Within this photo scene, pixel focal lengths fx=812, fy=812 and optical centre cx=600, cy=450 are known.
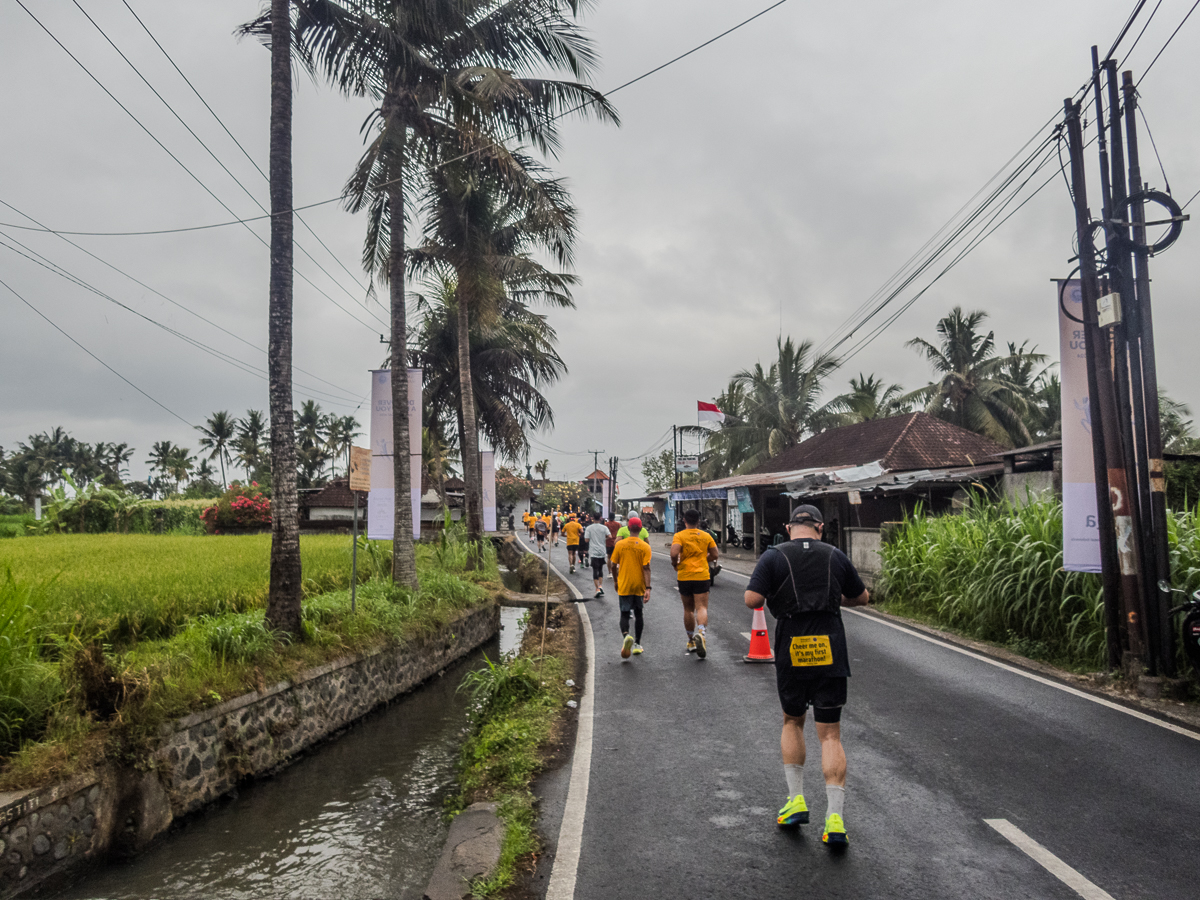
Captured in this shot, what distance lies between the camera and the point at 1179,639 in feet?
27.0

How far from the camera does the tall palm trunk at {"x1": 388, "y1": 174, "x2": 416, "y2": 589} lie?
13875 mm

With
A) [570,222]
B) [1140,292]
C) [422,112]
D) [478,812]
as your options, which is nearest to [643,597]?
[478,812]

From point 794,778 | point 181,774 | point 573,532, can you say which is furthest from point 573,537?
point 794,778

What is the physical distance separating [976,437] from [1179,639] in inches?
871

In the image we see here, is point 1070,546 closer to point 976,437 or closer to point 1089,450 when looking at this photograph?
point 1089,450

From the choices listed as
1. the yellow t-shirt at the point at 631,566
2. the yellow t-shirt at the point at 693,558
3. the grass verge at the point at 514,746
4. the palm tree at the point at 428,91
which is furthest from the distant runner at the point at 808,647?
the palm tree at the point at 428,91

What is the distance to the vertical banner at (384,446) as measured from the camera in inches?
582

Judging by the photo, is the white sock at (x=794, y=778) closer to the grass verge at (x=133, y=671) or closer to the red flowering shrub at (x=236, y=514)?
the grass verge at (x=133, y=671)

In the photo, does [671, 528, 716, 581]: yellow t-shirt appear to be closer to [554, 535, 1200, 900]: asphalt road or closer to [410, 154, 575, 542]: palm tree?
[554, 535, 1200, 900]: asphalt road

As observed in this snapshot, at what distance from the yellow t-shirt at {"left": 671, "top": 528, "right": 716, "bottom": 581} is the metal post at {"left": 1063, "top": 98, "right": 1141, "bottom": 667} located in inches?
166

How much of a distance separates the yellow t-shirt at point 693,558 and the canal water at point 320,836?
331cm

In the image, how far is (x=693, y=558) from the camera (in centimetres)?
1016

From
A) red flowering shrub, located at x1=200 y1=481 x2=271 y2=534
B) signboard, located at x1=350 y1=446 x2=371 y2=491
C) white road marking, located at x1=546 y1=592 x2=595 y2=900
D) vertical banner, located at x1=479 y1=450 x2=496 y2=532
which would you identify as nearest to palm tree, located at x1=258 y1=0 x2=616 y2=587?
signboard, located at x1=350 y1=446 x2=371 y2=491

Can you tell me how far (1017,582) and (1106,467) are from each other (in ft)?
9.51
